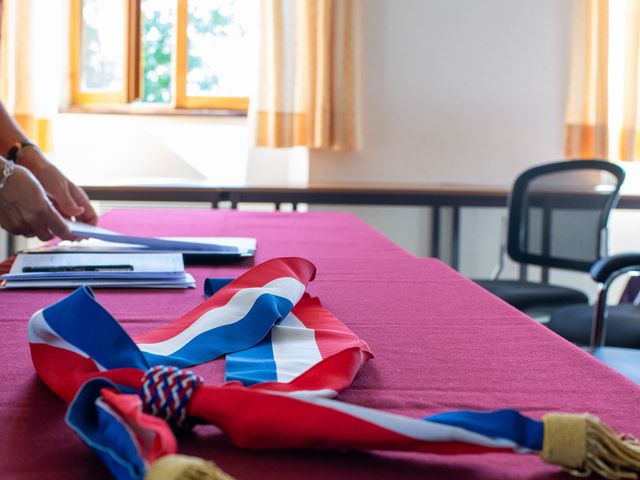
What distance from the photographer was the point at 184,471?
0.42 metres

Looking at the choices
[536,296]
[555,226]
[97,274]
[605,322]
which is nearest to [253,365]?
[97,274]

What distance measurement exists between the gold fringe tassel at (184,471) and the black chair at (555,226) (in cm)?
266

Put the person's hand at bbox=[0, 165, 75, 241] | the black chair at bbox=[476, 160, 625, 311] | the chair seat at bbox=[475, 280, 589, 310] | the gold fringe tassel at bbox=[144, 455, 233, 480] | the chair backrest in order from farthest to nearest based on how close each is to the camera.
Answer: the chair backrest → the black chair at bbox=[476, 160, 625, 311] → the chair seat at bbox=[475, 280, 589, 310] → the person's hand at bbox=[0, 165, 75, 241] → the gold fringe tassel at bbox=[144, 455, 233, 480]

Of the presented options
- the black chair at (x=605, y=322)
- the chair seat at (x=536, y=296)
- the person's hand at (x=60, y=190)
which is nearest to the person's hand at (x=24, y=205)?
the person's hand at (x=60, y=190)

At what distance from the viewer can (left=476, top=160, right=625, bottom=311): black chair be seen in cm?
312

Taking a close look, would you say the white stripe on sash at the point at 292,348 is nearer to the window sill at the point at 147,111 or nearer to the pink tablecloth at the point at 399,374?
the pink tablecloth at the point at 399,374

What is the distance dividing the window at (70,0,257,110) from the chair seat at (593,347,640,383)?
3412mm

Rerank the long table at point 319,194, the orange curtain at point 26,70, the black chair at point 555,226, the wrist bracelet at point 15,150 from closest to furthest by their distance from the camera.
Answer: the wrist bracelet at point 15,150
the black chair at point 555,226
the long table at point 319,194
the orange curtain at point 26,70

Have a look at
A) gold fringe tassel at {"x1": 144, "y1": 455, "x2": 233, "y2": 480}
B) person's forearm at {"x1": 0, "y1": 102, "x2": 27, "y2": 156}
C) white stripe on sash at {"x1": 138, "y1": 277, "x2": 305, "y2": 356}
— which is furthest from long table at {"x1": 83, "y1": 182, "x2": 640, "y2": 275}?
gold fringe tassel at {"x1": 144, "y1": 455, "x2": 233, "y2": 480}

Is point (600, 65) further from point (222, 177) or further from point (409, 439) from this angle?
Answer: point (409, 439)

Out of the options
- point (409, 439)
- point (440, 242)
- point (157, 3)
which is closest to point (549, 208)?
point (440, 242)

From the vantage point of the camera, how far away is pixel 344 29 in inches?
188

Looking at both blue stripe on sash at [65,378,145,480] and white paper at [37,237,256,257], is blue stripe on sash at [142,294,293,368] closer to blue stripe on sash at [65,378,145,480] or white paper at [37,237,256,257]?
blue stripe on sash at [65,378,145,480]

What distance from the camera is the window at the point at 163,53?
5047mm
